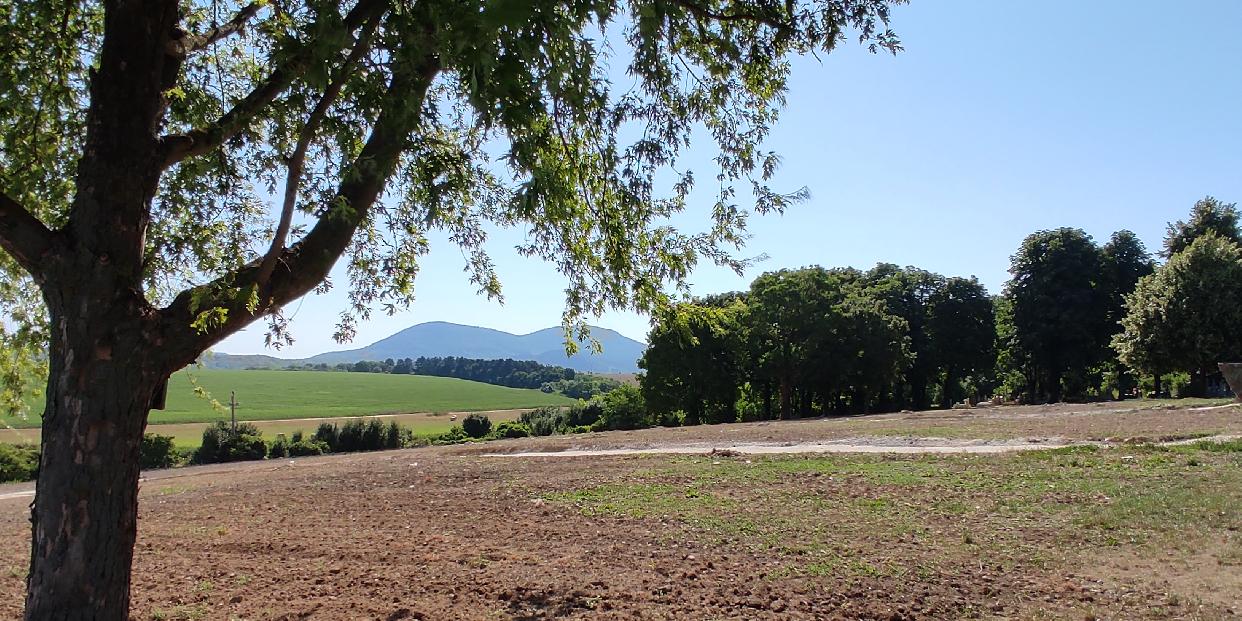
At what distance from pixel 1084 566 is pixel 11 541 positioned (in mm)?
13998

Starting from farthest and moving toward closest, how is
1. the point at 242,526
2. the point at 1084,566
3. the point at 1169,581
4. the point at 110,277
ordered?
the point at 242,526 → the point at 1084,566 → the point at 1169,581 → the point at 110,277

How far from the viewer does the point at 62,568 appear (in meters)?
4.33

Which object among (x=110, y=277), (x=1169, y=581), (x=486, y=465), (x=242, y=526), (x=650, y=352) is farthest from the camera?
(x=650, y=352)

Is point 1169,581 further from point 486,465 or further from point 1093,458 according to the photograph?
point 486,465

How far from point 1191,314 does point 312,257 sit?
36.7 metres

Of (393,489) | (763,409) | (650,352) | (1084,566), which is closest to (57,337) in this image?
(1084,566)

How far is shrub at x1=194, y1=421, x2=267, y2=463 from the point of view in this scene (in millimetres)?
38062

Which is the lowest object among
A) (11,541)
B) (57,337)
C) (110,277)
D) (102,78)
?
(11,541)

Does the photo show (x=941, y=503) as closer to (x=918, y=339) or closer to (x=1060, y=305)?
(x=1060, y=305)

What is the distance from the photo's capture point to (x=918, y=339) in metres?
50.3

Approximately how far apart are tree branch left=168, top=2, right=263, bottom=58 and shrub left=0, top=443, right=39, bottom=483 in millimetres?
35214

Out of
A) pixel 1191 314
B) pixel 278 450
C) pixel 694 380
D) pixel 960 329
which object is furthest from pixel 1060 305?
pixel 278 450

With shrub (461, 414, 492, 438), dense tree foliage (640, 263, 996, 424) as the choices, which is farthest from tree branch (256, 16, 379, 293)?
shrub (461, 414, 492, 438)

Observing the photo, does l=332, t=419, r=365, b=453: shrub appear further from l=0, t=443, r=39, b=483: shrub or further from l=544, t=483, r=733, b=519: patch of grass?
l=544, t=483, r=733, b=519: patch of grass
